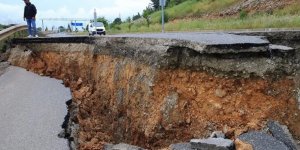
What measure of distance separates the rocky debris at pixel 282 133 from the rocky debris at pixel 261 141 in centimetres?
15

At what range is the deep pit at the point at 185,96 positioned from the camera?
6219 millimetres

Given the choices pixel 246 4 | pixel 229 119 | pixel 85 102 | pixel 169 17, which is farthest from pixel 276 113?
pixel 169 17

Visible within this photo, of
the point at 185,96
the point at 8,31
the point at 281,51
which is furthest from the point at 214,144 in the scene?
the point at 8,31

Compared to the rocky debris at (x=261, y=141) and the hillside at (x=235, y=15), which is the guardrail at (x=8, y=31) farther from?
the rocky debris at (x=261, y=141)

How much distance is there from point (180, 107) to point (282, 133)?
5.05 feet

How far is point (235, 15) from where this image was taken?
30.8m

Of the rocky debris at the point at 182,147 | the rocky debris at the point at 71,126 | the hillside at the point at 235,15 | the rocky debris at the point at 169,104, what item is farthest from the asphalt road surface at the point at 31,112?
the hillside at the point at 235,15

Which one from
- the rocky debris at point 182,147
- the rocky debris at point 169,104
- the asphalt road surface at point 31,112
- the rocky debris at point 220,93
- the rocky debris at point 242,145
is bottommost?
the asphalt road surface at point 31,112

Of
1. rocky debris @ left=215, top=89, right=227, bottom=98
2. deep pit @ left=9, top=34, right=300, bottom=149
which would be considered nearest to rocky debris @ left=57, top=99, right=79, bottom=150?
deep pit @ left=9, top=34, right=300, bottom=149

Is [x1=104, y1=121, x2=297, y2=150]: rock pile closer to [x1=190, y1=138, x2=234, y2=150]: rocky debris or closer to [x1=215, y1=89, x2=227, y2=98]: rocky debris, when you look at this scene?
[x1=190, y1=138, x2=234, y2=150]: rocky debris

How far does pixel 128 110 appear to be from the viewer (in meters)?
8.25

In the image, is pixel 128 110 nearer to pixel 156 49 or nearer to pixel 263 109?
pixel 156 49

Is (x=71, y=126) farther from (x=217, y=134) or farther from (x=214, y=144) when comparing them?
(x=214, y=144)

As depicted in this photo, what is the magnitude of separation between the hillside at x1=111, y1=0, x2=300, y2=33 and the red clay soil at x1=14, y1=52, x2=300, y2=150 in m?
9.34
